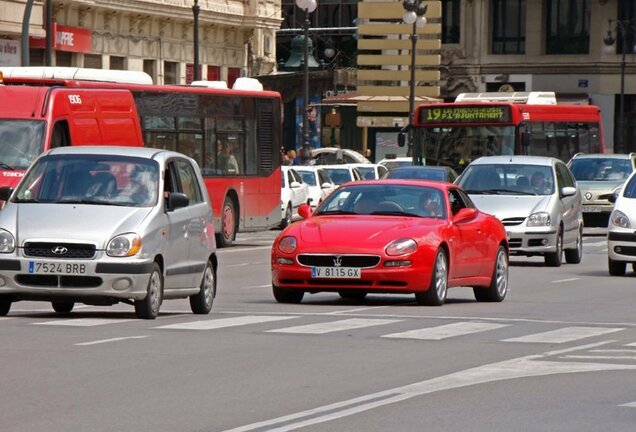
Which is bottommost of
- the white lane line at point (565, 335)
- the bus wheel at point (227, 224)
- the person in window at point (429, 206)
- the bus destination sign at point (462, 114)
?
the bus wheel at point (227, 224)

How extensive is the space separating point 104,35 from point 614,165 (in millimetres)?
19258

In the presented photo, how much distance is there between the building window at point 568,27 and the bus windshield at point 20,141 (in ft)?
208

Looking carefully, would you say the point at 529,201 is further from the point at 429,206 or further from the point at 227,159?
the point at 429,206

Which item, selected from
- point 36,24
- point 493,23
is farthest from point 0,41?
point 493,23

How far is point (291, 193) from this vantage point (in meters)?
47.6

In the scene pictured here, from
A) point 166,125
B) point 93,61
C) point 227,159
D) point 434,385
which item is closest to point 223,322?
point 434,385

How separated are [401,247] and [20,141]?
1026cm

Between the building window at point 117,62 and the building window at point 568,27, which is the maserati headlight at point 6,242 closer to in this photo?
the building window at point 117,62

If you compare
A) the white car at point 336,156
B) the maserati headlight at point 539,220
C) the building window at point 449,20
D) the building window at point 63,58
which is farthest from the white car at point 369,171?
the building window at point 449,20

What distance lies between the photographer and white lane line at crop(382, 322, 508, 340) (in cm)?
1530

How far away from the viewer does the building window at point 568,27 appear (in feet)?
292

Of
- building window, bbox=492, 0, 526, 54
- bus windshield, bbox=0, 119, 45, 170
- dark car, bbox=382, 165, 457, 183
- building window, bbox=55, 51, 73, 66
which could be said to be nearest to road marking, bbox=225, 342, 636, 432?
bus windshield, bbox=0, 119, 45, 170

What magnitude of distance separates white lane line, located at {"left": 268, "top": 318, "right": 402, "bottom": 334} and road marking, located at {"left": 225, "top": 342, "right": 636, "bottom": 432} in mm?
2311

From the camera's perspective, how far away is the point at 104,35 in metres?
57.7
